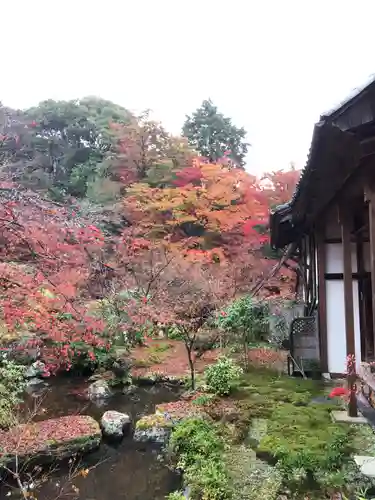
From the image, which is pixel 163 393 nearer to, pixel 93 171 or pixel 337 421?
pixel 337 421

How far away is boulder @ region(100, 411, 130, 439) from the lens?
7332 mm

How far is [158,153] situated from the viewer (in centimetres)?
1934

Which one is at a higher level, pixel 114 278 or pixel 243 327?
pixel 114 278

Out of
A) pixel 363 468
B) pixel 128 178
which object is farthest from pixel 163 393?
pixel 128 178

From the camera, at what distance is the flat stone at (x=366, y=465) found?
13.2 ft

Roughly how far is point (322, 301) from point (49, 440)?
5.40 m

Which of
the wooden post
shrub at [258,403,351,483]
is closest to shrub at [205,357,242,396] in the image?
shrub at [258,403,351,483]

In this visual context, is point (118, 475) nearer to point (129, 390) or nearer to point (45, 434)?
point (45, 434)

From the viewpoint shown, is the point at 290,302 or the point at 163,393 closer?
the point at 163,393

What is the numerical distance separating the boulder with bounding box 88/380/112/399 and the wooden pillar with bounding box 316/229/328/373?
16.0 ft

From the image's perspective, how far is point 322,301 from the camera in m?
8.39

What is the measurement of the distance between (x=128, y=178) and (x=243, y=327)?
33.5ft

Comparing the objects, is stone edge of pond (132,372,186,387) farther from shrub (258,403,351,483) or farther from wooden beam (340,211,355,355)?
wooden beam (340,211,355,355)

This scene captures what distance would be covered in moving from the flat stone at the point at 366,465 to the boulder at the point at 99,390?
672cm
